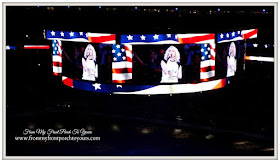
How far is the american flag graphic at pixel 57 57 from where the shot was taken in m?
27.1

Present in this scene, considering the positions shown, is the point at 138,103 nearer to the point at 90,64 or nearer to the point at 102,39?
the point at 90,64

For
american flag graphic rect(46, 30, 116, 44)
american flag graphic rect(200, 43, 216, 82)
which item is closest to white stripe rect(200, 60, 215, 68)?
american flag graphic rect(200, 43, 216, 82)

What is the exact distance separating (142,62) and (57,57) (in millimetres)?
5320

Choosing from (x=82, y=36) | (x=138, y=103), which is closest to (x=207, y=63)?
(x=82, y=36)

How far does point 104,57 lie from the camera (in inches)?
998

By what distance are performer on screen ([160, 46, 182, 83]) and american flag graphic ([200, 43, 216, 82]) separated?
4.17 ft

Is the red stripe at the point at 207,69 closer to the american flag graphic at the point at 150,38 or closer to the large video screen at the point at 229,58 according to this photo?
the large video screen at the point at 229,58

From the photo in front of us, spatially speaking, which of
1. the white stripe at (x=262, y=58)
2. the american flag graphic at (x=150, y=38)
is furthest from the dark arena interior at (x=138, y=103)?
the white stripe at (x=262, y=58)

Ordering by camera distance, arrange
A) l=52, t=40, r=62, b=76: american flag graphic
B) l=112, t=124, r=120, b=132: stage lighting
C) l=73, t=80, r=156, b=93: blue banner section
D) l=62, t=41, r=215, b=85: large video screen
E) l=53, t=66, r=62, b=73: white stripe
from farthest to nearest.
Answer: l=112, t=124, r=120, b=132: stage lighting
l=53, t=66, r=62, b=73: white stripe
l=52, t=40, r=62, b=76: american flag graphic
l=73, t=80, r=156, b=93: blue banner section
l=62, t=41, r=215, b=85: large video screen

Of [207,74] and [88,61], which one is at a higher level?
[88,61]

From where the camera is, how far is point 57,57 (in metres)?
27.6

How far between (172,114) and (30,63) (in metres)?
10.8

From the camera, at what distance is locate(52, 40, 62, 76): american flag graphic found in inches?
1069

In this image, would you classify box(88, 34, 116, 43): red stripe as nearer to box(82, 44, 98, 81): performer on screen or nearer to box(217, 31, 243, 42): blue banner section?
box(82, 44, 98, 81): performer on screen
